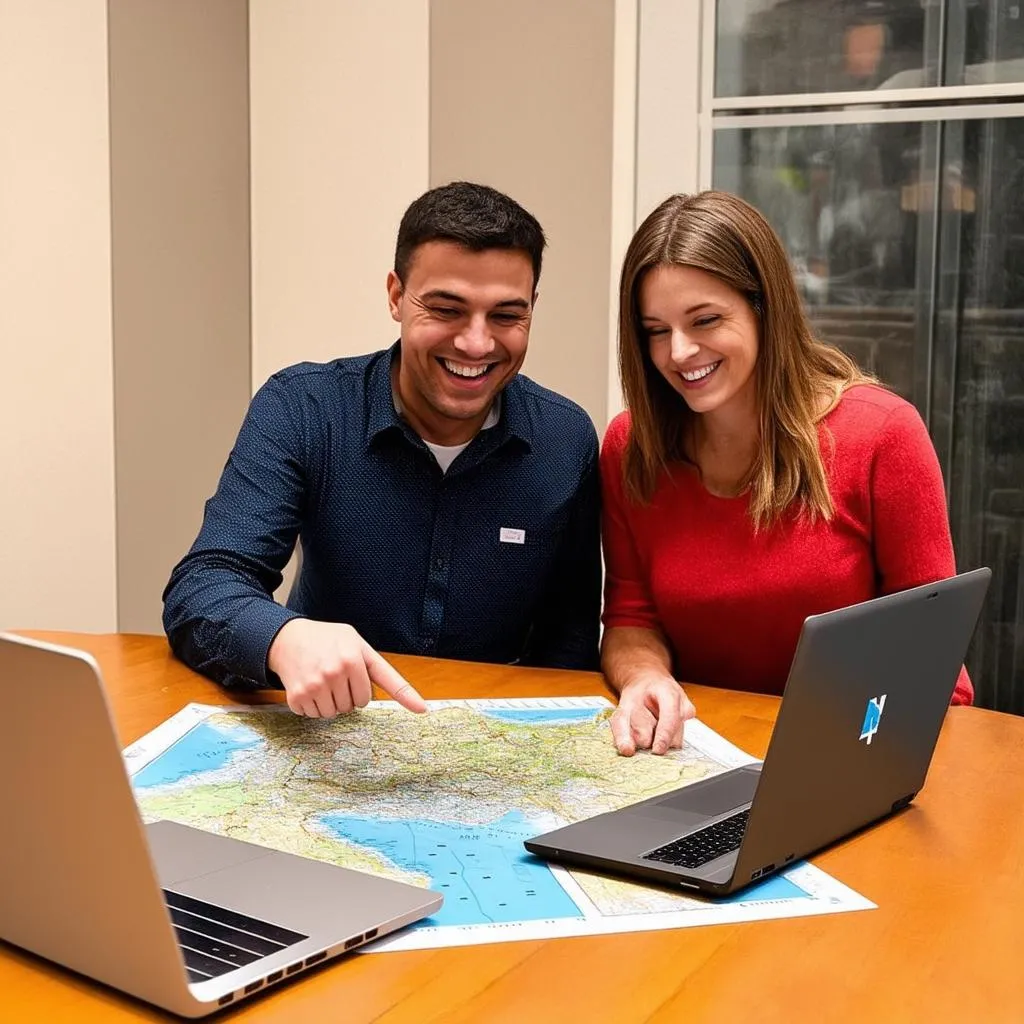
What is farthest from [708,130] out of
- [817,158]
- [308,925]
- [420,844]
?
[308,925]

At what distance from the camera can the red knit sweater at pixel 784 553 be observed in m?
1.82

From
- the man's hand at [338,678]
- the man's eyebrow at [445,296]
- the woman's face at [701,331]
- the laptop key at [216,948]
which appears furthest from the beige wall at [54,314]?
the laptop key at [216,948]

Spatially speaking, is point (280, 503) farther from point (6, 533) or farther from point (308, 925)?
point (6, 533)

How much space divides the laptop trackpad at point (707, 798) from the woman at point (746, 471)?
42 centimetres

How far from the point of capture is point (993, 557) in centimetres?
297

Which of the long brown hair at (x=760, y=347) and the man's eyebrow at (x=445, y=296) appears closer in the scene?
the long brown hair at (x=760, y=347)

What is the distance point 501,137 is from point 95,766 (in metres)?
2.57

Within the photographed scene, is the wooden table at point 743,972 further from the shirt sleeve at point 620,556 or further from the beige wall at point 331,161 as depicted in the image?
the beige wall at point 331,161

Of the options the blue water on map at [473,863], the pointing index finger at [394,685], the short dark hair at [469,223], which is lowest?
the blue water on map at [473,863]

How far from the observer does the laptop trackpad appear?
4.05ft

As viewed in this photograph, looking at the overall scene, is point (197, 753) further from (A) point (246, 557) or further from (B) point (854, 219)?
(B) point (854, 219)

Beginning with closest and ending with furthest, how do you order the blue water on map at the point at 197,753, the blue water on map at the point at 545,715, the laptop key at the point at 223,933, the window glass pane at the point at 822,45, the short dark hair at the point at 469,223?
1. the laptop key at the point at 223,933
2. the blue water on map at the point at 197,753
3. the blue water on map at the point at 545,715
4. the short dark hair at the point at 469,223
5. the window glass pane at the point at 822,45

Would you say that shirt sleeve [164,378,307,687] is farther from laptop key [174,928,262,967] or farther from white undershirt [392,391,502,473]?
laptop key [174,928,262,967]

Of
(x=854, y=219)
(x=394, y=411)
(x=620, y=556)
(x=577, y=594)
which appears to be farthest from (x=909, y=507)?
(x=854, y=219)
